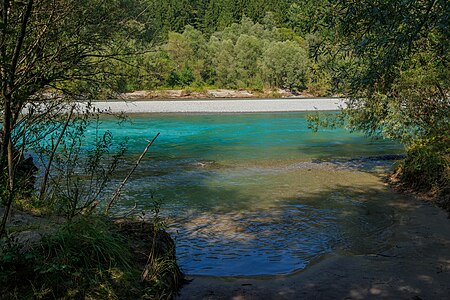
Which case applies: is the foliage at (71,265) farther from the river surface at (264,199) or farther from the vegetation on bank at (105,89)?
the river surface at (264,199)

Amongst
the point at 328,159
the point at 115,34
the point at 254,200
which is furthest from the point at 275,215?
the point at 328,159

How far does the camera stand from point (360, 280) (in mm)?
6133

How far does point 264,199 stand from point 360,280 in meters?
5.82

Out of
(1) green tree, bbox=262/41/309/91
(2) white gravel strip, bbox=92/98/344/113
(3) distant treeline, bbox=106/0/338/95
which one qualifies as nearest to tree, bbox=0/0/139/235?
(3) distant treeline, bbox=106/0/338/95

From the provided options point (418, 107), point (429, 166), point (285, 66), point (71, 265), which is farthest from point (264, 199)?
point (285, 66)

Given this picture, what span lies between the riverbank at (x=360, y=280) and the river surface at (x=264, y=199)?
1.79ft

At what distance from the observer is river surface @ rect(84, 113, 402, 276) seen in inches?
312

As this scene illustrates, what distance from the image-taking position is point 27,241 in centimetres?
498

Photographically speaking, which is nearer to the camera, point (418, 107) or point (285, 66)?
point (418, 107)

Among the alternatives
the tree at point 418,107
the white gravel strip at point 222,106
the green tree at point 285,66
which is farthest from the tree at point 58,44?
the green tree at point 285,66

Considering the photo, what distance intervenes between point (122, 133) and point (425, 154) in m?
23.3

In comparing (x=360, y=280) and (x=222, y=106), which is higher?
(x=222, y=106)

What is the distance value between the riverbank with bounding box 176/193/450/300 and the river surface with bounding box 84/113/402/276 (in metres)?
0.54

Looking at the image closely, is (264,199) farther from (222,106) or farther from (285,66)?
(285,66)
